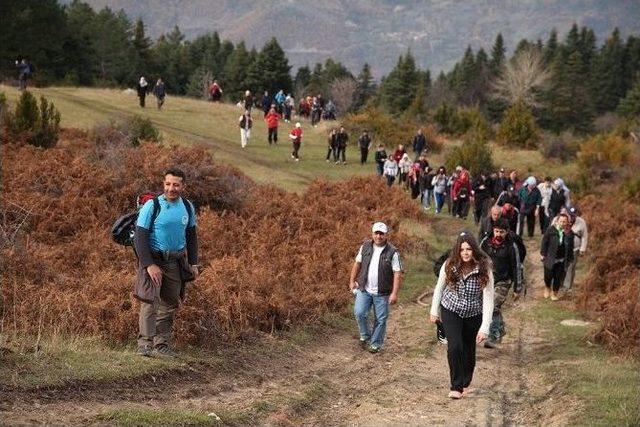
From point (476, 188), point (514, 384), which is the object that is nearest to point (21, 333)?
point (514, 384)

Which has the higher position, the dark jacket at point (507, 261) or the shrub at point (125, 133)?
the shrub at point (125, 133)

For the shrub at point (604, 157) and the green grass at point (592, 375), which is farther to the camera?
the shrub at point (604, 157)

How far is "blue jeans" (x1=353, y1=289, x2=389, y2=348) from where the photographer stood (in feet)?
34.4

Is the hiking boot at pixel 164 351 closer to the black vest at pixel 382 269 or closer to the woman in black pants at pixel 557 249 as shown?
the black vest at pixel 382 269

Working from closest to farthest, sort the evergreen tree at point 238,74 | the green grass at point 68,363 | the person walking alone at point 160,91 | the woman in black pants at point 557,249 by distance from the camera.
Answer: the green grass at point 68,363, the woman in black pants at point 557,249, the person walking alone at point 160,91, the evergreen tree at point 238,74

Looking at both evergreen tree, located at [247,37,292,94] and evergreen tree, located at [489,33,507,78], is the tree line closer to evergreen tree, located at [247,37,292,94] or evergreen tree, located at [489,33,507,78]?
evergreen tree, located at [247,37,292,94]

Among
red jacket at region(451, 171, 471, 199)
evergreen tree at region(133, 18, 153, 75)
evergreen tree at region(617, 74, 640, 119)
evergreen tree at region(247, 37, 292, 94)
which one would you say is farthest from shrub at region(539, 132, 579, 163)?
evergreen tree at region(133, 18, 153, 75)

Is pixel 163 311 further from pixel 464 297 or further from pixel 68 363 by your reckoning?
pixel 464 297

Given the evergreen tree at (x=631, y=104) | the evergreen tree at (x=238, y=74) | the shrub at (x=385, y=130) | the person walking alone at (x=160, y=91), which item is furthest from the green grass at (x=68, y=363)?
the evergreen tree at (x=631, y=104)

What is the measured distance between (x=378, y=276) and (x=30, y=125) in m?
14.8

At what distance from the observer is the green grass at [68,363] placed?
7105mm

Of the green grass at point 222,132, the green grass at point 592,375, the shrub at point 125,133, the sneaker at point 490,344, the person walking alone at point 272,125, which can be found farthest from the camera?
the person walking alone at point 272,125

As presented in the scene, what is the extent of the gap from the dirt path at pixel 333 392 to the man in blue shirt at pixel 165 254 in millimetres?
614

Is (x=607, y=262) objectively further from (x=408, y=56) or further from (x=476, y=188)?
(x=408, y=56)
